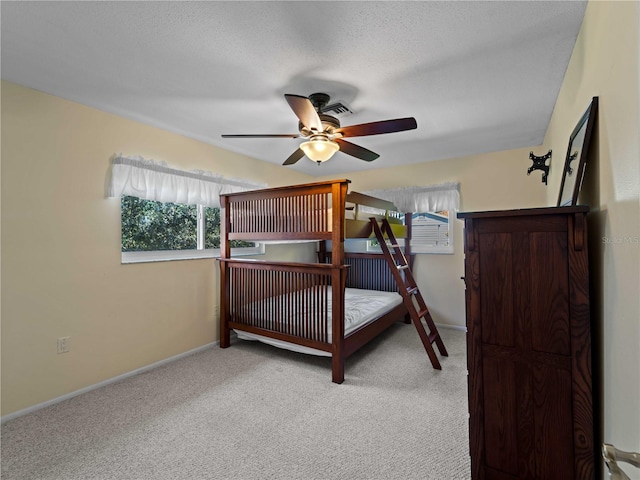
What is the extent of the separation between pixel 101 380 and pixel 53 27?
2555 mm

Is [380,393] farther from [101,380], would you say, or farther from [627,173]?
[101,380]

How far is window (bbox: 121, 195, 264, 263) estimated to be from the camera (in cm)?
287

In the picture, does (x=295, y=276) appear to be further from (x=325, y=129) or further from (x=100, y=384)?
(x=100, y=384)

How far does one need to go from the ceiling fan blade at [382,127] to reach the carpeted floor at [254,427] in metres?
2.04

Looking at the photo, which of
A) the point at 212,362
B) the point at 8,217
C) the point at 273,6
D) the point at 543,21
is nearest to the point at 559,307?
the point at 543,21

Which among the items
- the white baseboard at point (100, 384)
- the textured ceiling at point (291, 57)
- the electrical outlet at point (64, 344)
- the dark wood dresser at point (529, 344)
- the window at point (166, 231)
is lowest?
the white baseboard at point (100, 384)

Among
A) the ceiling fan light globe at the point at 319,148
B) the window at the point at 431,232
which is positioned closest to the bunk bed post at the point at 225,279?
the ceiling fan light globe at the point at 319,148

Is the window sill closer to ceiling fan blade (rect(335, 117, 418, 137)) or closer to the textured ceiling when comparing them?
the textured ceiling

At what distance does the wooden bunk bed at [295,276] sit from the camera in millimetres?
2721

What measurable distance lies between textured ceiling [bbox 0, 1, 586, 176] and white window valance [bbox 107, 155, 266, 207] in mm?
434

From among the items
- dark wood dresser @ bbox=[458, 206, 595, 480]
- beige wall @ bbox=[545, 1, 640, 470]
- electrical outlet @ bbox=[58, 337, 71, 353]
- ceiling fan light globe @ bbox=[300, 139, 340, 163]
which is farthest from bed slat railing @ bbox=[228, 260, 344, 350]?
beige wall @ bbox=[545, 1, 640, 470]

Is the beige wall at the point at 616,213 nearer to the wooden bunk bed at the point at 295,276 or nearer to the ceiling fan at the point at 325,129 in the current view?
the ceiling fan at the point at 325,129

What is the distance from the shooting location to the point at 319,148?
7.36ft

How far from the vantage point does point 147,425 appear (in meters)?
2.02
